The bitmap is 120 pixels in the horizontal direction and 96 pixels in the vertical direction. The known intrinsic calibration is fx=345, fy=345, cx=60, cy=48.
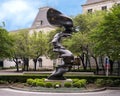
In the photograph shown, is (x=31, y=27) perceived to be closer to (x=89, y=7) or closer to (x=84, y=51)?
(x=89, y=7)

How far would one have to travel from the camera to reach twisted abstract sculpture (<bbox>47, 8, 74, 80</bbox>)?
31.5m

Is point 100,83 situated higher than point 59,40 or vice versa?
point 59,40

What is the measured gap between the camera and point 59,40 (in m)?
33.1

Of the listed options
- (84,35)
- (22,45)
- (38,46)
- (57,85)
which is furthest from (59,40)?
(22,45)

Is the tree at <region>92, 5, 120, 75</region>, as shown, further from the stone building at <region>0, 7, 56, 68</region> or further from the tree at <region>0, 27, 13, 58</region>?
the stone building at <region>0, 7, 56, 68</region>

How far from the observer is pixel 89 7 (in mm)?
74250

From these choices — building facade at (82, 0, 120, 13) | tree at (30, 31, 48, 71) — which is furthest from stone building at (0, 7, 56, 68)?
tree at (30, 31, 48, 71)

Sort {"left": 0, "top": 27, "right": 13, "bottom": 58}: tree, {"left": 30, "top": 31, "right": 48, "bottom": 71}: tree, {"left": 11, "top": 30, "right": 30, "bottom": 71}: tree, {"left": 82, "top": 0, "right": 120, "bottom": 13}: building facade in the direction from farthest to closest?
{"left": 82, "top": 0, "right": 120, "bottom": 13}: building facade < {"left": 30, "top": 31, "right": 48, "bottom": 71}: tree < {"left": 11, "top": 30, "right": 30, "bottom": 71}: tree < {"left": 0, "top": 27, "right": 13, "bottom": 58}: tree

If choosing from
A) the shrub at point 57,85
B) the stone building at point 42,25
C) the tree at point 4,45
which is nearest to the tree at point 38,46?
the stone building at point 42,25

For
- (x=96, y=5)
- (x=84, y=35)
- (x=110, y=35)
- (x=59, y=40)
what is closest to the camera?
(x=110, y=35)

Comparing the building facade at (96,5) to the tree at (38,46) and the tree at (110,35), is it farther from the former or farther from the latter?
the tree at (110,35)

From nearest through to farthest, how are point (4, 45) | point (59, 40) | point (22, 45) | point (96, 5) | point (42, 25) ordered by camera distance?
point (59, 40) → point (4, 45) → point (22, 45) → point (96, 5) → point (42, 25)

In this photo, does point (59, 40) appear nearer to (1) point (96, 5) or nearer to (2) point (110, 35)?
(2) point (110, 35)


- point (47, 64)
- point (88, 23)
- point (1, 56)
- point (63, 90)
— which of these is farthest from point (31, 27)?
point (63, 90)
